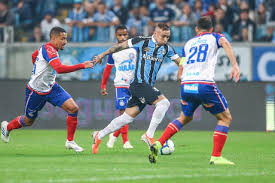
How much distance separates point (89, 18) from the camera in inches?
790

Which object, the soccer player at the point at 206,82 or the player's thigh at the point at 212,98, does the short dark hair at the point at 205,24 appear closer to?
the soccer player at the point at 206,82

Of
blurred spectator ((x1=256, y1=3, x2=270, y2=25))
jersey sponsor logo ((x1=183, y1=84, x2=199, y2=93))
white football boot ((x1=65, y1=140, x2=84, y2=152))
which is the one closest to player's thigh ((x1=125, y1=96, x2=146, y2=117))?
white football boot ((x1=65, y1=140, x2=84, y2=152))

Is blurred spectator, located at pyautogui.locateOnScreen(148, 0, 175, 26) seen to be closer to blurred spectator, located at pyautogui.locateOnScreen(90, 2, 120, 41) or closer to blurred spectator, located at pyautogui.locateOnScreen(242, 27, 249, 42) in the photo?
blurred spectator, located at pyautogui.locateOnScreen(90, 2, 120, 41)

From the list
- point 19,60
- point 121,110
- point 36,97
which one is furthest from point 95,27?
point 36,97

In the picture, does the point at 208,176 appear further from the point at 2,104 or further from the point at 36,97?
the point at 2,104

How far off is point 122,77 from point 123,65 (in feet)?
0.93

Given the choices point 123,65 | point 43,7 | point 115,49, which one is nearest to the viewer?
point 115,49

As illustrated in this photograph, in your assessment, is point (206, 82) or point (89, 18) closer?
point (206, 82)

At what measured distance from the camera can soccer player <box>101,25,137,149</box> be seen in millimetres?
12227

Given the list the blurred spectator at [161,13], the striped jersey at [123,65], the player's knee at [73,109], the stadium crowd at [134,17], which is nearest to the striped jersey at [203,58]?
the player's knee at [73,109]

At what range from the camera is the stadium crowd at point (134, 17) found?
18875 millimetres

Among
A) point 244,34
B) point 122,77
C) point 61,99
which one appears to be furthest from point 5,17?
point 61,99

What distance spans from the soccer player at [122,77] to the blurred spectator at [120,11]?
24.0ft

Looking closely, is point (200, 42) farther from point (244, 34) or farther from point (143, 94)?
point (244, 34)
